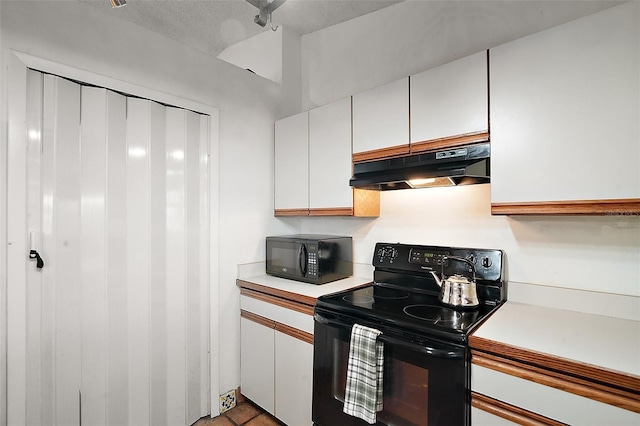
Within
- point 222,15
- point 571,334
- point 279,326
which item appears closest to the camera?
point 571,334

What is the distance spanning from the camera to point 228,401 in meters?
2.14

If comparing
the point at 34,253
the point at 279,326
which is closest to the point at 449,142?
the point at 279,326

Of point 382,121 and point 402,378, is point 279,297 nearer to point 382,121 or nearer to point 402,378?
point 402,378

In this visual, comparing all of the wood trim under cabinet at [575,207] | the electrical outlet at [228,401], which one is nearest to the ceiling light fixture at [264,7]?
the wood trim under cabinet at [575,207]

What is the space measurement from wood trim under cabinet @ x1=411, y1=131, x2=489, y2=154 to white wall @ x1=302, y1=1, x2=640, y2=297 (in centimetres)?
37

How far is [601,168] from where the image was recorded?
118cm

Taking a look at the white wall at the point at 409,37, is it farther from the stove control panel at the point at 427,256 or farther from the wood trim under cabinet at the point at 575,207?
the stove control panel at the point at 427,256

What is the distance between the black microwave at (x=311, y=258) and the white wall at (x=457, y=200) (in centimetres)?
16

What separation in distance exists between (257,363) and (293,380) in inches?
13.9

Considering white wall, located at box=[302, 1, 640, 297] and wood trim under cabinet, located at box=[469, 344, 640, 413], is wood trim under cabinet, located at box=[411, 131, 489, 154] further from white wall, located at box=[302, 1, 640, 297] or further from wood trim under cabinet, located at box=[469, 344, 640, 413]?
wood trim under cabinet, located at box=[469, 344, 640, 413]

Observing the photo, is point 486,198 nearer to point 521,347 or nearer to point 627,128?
point 627,128

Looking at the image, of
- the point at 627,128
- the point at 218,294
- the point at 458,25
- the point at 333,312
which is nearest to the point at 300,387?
the point at 333,312

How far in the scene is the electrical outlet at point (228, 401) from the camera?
211 centimetres

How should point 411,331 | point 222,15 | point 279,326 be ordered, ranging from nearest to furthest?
point 411,331 < point 279,326 < point 222,15
